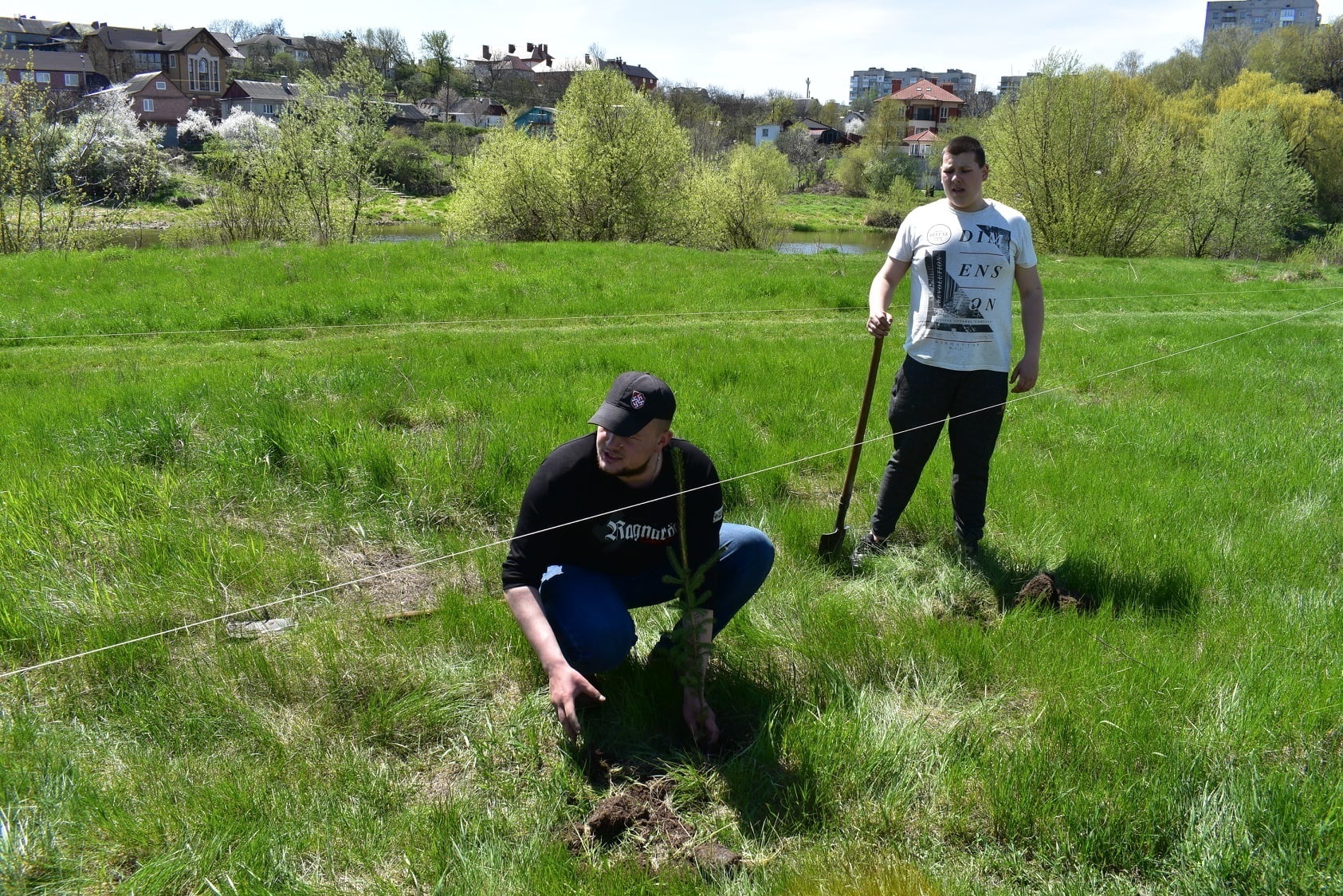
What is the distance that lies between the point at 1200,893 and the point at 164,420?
5.93 m

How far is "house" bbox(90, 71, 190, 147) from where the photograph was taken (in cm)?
7950

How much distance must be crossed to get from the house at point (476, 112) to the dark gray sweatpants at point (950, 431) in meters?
Result: 96.4

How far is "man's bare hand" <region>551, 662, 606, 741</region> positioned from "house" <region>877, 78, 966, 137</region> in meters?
106

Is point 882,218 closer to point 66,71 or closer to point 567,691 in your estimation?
point 567,691

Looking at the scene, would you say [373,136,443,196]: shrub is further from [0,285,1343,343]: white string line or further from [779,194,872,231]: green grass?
[0,285,1343,343]: white string line

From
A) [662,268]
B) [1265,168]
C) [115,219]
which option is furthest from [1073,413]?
[1265,168]

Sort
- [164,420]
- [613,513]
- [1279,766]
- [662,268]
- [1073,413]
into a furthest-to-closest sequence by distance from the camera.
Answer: [662,268] < [1073,413] < [164,420] < [613,513] < [1279,766]

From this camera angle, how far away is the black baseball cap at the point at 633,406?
116 inches

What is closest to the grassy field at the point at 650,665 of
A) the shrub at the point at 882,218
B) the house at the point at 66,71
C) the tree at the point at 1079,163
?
the tree at the point at 1079,163

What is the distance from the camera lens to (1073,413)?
757cm

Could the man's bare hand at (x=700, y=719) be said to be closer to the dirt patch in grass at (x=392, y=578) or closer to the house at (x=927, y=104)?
the dirt patch in grass at (x=392, y=578)

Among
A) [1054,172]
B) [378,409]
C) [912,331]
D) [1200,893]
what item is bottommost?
[1200,893]

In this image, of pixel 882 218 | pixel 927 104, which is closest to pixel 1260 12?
pixel 927 104

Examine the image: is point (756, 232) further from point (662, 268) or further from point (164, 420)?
point (164, 420)
